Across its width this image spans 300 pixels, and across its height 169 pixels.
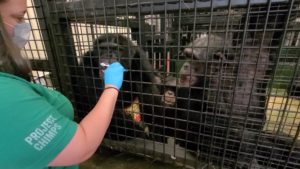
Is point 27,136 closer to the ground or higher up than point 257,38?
closer to the ground

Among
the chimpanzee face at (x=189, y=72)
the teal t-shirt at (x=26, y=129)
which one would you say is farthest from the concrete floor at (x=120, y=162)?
the teal t-shirt at (x=26, y=129)

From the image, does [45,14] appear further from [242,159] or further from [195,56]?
[242,159]

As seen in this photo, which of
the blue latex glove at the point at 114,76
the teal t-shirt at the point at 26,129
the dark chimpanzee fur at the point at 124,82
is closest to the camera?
the teal t-shirt at the point at 26,129

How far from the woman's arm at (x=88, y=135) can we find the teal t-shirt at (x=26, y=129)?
0.02 meters

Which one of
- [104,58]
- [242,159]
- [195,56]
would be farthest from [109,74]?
[242,159]

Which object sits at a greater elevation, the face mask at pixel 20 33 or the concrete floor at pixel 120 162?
the face mask at pixel 20 33

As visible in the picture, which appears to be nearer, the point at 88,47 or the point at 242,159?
the point at 242,159

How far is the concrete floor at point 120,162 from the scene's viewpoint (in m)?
1.30

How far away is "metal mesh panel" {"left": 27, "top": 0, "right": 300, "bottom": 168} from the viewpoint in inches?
33.3

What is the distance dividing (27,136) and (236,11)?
0.90 metres

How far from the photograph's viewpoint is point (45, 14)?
1.15 metres

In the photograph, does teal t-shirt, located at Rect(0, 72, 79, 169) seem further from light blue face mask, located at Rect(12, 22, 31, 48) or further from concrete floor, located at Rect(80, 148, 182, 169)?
concrete floor, located at Rect(80, 148, 182, 169)

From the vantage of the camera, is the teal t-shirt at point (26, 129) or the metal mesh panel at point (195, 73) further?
the metal mesh panel at point (195, 73)

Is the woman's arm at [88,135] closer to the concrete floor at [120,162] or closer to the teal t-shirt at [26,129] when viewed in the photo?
the teal t-shirt at [26,129]
